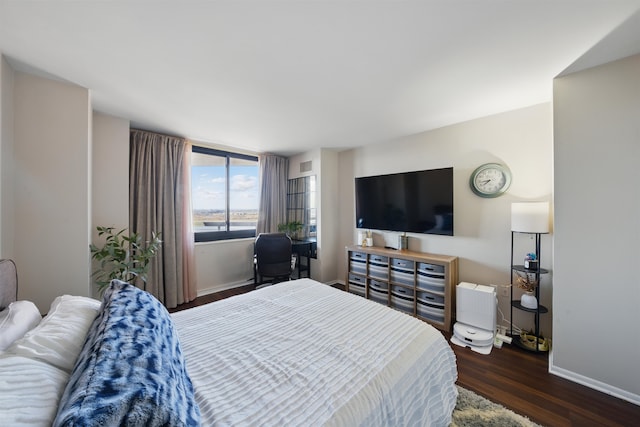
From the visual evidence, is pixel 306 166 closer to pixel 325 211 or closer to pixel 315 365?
pixel 325 211

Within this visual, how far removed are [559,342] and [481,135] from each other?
6.94 feet

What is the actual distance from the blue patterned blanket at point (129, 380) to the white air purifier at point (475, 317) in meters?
2.52

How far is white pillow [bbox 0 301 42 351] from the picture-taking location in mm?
907

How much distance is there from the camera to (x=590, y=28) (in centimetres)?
138

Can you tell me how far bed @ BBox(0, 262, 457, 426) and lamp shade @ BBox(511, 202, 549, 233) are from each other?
151 cm

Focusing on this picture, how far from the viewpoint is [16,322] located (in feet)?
3.29

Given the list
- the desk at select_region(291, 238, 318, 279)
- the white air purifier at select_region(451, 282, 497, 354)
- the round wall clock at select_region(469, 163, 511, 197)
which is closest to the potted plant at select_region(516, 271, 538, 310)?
the white air purifier at select_region(451, 282, 497, 354)

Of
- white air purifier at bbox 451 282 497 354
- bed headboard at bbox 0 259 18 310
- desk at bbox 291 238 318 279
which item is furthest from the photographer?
desk at bbox 291 238 318 279

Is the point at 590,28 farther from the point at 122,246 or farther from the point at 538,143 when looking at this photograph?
the point at 122,246

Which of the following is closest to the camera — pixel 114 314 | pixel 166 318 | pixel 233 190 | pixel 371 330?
pixel 114 314

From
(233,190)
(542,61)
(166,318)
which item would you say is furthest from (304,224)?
(542,61)

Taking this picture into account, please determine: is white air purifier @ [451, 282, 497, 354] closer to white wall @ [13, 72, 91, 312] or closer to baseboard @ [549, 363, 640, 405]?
baseboard @ [549, 363, 640, 405]

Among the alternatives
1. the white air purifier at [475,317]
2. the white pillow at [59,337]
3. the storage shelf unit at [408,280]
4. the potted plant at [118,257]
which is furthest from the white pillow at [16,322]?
the white air purifier at [475,317]

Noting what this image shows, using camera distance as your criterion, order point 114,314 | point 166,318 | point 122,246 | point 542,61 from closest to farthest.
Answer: point 114,314 < point 166,318 < point 542,61 < point 122,246
